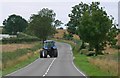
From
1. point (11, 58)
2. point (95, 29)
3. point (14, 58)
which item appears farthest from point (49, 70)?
point (95, 29)

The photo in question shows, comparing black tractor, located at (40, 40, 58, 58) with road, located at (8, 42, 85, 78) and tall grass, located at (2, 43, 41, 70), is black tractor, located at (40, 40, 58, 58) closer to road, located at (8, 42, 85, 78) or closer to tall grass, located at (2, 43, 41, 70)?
tall grass, located at (2, 43, 41, 70)

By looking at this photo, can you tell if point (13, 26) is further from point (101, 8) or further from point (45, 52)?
point (45, 52)

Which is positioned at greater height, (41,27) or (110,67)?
(41,27)

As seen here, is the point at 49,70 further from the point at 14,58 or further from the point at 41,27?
the point at 41,27

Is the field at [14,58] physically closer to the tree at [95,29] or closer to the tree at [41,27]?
the tree at [95,29]

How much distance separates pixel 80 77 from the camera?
27797 millimetres

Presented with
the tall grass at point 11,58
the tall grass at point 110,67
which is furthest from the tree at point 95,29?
the tall grass at point 110,67

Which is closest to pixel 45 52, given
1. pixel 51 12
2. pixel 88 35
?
pixel 88 35

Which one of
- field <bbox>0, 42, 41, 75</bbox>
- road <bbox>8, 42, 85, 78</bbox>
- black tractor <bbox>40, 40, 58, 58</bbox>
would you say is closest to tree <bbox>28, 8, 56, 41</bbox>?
field <bbox>0, 42, 41, 75</bbox>

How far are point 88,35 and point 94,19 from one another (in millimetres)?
3394

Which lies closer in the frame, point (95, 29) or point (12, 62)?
point (12, 62)

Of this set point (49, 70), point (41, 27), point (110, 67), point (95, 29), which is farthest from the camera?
point (41, 27)

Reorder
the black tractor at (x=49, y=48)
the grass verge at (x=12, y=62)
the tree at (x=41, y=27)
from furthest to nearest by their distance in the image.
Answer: the tree at (x=41, y=27) < the black tractor at (x=49, y=48) < the grass verge at (x=12, y=62)

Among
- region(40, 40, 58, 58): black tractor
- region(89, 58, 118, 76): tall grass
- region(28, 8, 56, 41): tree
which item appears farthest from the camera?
region(28, 8, 56, 41): tree
